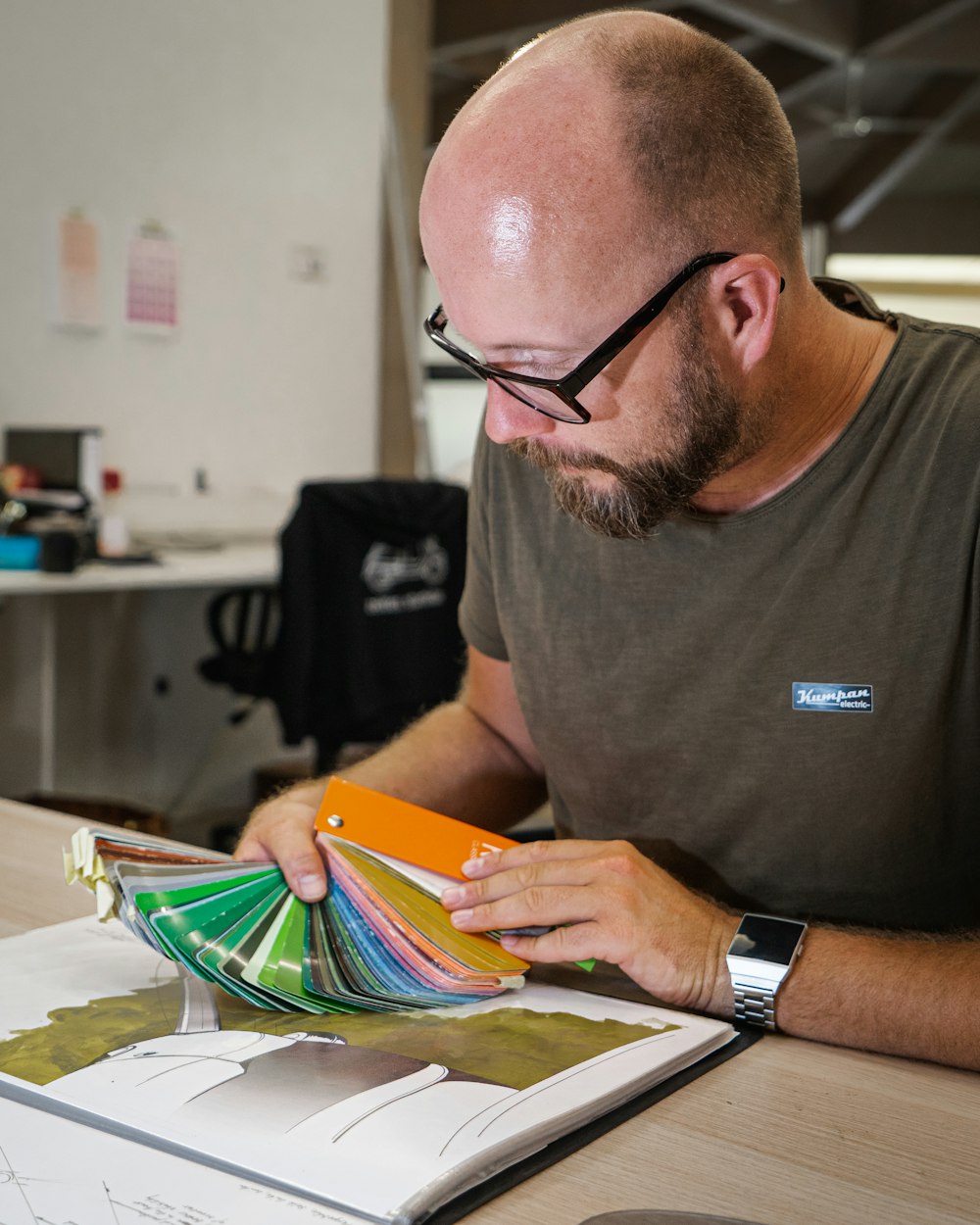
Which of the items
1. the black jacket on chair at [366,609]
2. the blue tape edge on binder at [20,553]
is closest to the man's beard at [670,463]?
the black jacket on chair at [366,609]

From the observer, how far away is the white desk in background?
9.40ft

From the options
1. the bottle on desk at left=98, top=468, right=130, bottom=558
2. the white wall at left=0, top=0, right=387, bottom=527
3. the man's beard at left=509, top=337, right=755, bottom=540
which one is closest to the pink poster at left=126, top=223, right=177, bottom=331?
the white wall at left=0, top=0, right=387, bottom=527

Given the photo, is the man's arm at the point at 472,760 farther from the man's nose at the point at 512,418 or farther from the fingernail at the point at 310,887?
the man's nose at the point at 512,418

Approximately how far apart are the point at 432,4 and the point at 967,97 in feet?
8.80

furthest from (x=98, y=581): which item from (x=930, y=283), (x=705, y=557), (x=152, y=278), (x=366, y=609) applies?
(x=930, y=283)

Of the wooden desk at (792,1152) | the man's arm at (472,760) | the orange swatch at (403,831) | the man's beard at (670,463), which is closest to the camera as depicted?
the wooden desk at (792,1152)

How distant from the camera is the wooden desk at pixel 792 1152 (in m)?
0.60

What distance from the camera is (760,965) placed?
2.72 ft

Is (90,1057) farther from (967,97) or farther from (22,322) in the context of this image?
(967,97)

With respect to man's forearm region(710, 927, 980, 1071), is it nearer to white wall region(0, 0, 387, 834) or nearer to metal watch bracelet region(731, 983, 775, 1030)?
metal watch bracelet region(731, 983, 775, 1030)

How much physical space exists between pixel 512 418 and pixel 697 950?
41 centimetres

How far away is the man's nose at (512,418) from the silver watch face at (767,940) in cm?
39

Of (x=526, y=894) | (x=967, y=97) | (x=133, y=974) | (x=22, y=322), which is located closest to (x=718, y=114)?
(x=526, y=894)

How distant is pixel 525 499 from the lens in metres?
1.27
